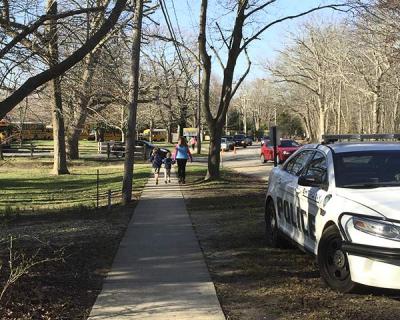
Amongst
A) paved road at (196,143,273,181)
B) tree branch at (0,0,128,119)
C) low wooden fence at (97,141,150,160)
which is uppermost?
tree branch at (0,0,128,119)

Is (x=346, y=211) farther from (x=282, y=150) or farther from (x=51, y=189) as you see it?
(x=282, y=150)

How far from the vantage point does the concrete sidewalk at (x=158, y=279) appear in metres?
5.38

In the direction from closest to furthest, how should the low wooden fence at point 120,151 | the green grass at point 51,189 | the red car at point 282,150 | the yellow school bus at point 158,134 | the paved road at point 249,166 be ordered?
1. the green grass at point 51,189
2. the paved road at point 249,166
3. the red car at point 282,150
4. the low wooden fence at point 120,151
5. the yellow school bus at point 158,134

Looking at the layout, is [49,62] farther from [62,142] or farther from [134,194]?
[62,142]

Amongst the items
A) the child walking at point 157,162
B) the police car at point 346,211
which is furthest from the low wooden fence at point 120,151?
the police car at point 346,211

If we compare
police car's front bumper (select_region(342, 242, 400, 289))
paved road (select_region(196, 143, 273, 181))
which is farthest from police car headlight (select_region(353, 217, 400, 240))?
paved road (select_region(196, 143, 273, 181))

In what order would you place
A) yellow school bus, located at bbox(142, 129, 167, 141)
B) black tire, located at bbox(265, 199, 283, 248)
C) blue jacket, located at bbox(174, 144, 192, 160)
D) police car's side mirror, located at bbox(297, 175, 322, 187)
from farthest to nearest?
yellow school bus, located at bbox(142, 129, 167, 141) → blue jacket, located at bbox(174, 144, 192, 160) → black tire, located at bbox(265, 199, 283, 248) → police car's side mirror, located at bbox(297, 175, 322, 187)

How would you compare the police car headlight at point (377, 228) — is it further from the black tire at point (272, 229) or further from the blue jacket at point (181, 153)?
the blue jacket at point (181, 153)

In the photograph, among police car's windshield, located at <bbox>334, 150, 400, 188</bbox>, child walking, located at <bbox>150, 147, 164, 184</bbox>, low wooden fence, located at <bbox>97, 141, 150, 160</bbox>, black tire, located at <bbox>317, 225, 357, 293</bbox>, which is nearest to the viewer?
black tire, located at <bbox>317, 225, 357, 293</bbox>

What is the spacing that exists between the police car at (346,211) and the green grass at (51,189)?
792cm

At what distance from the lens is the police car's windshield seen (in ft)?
20.6

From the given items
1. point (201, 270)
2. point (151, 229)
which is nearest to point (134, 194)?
point (151, 229)

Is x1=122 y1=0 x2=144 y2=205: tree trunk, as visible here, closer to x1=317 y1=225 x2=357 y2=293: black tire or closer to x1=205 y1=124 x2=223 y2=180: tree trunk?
x1=205 y1=124 x2=223 y2=180: tree trunk

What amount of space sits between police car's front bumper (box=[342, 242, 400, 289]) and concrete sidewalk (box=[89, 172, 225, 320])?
133cm
